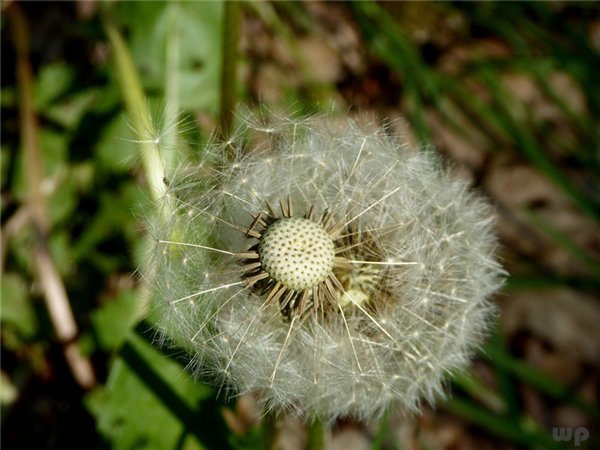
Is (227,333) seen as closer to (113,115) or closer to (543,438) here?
(113,115)

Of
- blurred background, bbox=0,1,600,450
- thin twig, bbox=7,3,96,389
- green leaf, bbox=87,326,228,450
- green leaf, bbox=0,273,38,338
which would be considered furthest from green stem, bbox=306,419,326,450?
green leaf, bbox=0,273,38,338

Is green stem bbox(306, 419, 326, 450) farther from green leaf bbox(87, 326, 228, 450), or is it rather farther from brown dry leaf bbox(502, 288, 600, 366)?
brown dry leaf bbox(502, 288, 600, 366)

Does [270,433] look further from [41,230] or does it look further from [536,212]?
[536,212]

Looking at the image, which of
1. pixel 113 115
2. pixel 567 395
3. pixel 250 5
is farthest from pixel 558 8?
pixel 113 115

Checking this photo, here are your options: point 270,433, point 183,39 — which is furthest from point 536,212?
point 270,433

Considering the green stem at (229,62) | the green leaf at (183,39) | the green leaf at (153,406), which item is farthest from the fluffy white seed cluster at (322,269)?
the green leaf at (183,39)
